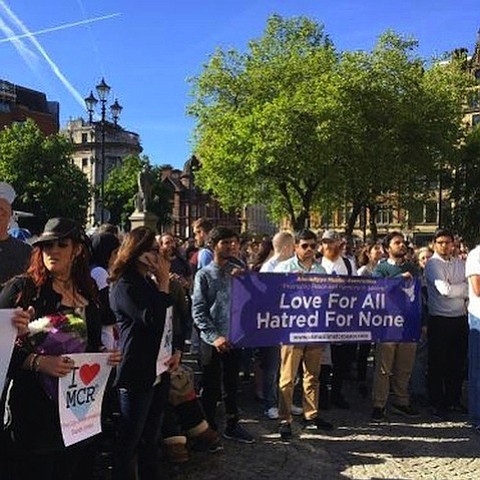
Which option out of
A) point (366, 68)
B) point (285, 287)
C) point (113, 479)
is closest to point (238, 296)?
point (285, 287)

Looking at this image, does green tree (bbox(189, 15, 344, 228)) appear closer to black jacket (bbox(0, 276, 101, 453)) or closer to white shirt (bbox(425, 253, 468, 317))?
white shirt (bbox(425, 253, 468, 317))

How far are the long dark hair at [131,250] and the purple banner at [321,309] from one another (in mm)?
2295

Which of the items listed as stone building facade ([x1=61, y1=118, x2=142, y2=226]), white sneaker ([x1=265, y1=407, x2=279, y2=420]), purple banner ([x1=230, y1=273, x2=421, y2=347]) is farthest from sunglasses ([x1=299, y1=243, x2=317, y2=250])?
stone building facade ([x1=61, y1=118, x2=142, y2=226])

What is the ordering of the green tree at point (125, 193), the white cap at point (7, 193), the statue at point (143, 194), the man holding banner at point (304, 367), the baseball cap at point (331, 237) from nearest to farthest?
the white cap at point (7, 193)
the man holding banner at point (304, 367)
the baseball cap at point (331, 237)
the statue at point (143, 194)
the green tree at point (125, 193)

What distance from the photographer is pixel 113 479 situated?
436 centimetres

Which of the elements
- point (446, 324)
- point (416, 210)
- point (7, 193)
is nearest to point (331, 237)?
point (446, 324)

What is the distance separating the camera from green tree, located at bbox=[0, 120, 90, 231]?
5862 cm

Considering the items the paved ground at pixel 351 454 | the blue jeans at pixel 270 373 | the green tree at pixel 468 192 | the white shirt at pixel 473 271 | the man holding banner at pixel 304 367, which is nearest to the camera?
the paved ground at pixel 351 454

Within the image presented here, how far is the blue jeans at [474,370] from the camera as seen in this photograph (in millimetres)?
7348

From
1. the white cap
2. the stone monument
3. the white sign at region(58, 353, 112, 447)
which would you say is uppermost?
the stone monument

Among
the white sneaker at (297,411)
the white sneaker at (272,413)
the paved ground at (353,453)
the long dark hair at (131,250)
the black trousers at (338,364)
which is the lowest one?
the paved ground at (353,453)

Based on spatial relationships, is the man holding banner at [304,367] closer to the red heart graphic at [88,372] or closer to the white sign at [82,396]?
the white sign at [82,396]

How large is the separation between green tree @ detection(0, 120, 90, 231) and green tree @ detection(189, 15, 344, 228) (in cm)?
2096

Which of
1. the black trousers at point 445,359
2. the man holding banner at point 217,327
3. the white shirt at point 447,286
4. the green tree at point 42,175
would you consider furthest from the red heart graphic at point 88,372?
the green tree at point 42,175
